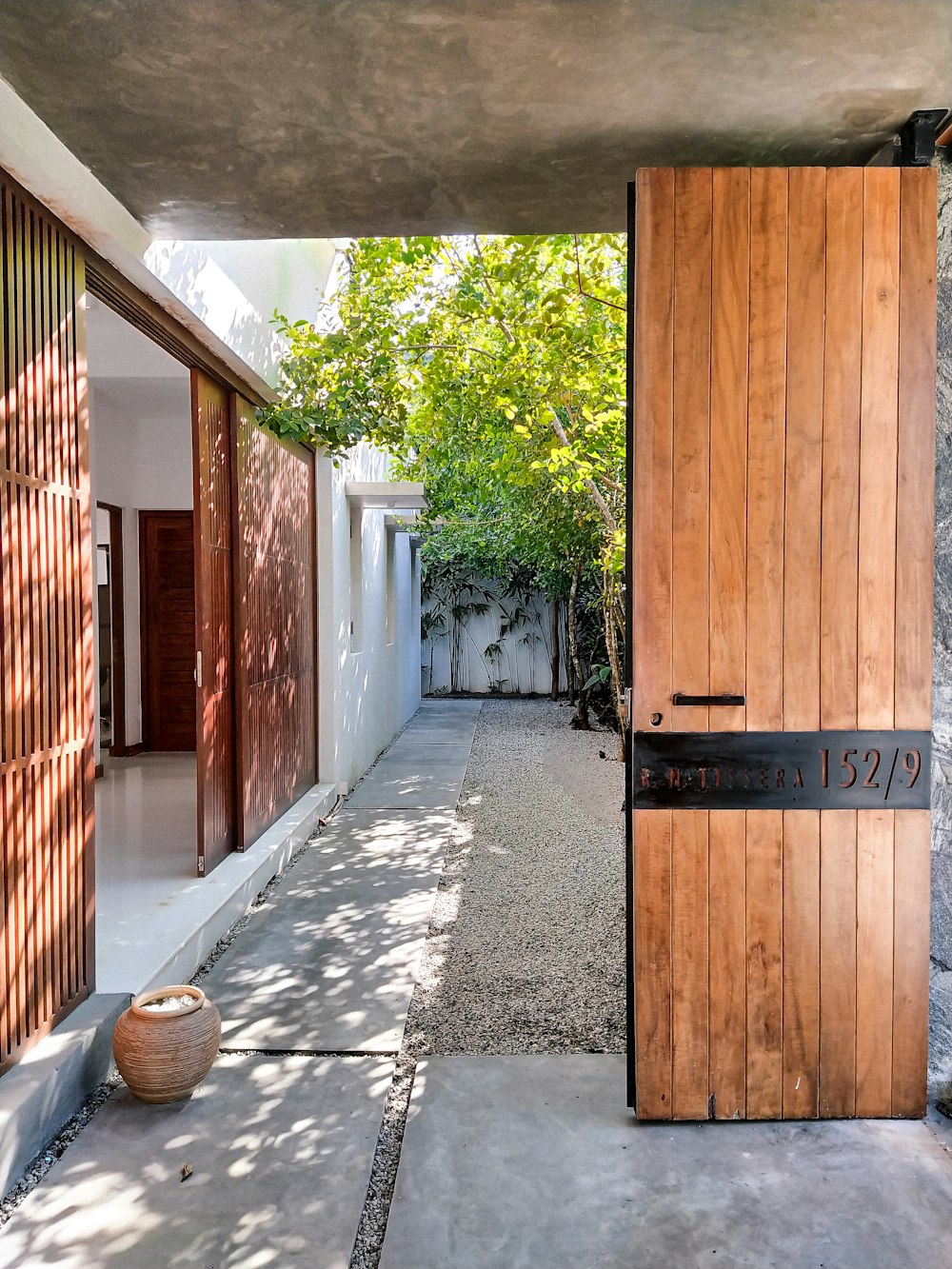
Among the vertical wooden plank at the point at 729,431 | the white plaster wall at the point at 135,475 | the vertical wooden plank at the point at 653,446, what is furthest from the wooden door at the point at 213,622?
the white plaster wall at the point at 135,475

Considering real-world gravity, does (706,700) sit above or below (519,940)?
above

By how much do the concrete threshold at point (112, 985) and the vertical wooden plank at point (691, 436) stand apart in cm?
189

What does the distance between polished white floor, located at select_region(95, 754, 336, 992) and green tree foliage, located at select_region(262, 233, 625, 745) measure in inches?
90.2

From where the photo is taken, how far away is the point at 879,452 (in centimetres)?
239

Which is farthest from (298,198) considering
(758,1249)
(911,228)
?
(758,1249)

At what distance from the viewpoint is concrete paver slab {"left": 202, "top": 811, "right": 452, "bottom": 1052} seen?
3041 millimetres

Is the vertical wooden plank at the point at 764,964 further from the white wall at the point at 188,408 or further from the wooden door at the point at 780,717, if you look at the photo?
the white wall at the point at 188,408

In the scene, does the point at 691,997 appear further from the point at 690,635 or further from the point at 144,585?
the point at 144,585

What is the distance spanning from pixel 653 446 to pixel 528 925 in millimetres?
2512

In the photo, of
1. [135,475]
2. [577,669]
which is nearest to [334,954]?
[135,475]

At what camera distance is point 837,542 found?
2.40 m

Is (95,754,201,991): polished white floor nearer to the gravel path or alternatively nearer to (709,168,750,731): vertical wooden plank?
the gravel path

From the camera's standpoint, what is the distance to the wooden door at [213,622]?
427 centimetres

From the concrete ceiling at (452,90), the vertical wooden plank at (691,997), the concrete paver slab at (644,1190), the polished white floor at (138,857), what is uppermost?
the concrete ceiling at (452,90)
